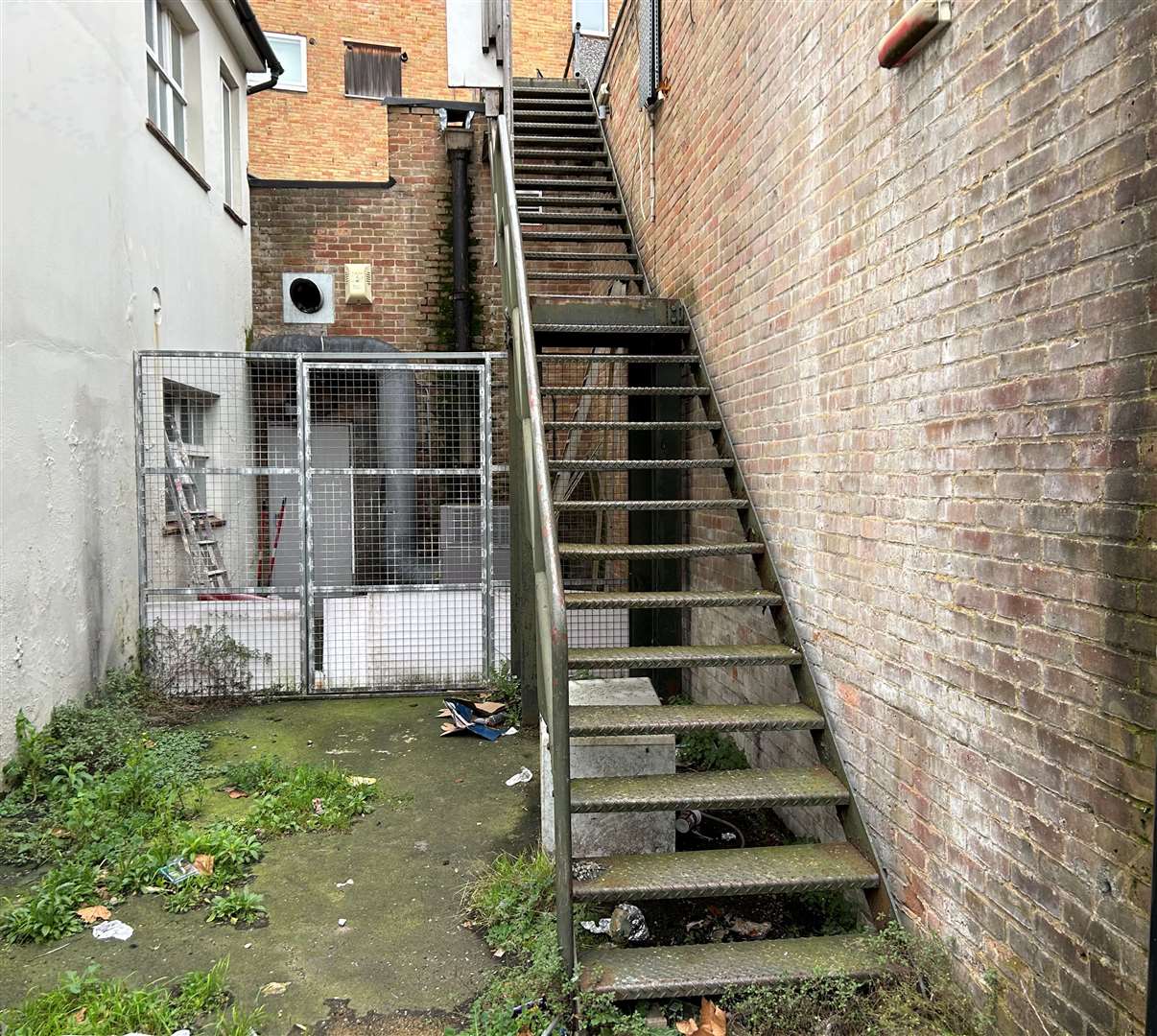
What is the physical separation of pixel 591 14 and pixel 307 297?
914cm

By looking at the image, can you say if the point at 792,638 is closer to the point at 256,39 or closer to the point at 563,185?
the point at 563,185

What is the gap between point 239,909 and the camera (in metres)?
3.26

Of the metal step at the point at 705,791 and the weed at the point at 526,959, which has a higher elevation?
the metal step at the point at 705,791

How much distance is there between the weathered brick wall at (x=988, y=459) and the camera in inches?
69.9

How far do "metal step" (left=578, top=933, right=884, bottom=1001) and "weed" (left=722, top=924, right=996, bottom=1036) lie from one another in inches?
1.5

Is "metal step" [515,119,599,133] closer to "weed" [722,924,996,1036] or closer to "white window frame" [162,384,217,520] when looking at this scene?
"white window frame" [162,384,217,520]

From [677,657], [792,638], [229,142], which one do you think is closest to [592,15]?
[229,142]

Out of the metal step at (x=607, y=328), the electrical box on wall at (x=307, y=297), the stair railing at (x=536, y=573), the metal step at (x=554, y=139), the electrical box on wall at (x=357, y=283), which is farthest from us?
the electrical box on wall at (x=307, y=297)

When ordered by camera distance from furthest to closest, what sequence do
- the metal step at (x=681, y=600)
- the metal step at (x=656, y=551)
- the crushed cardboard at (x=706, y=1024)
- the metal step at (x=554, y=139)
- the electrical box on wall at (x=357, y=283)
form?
the electrical box on wall at (x=357, y=283), the metal step at (x=554, y=139), the metal step at (x=656, y=551), the metal step at (x=681, y=600), the crushed cardboard at (x=706, y=1024)

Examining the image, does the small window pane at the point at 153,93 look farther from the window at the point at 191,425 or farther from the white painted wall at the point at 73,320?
the window at the point at 191,425

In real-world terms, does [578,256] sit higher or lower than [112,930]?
higher

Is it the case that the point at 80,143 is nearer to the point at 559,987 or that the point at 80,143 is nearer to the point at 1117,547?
the point at 559,987

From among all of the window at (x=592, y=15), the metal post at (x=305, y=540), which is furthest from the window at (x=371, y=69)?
the metal post at (x=305, y=540)

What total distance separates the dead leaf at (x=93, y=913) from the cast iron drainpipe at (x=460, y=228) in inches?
282
